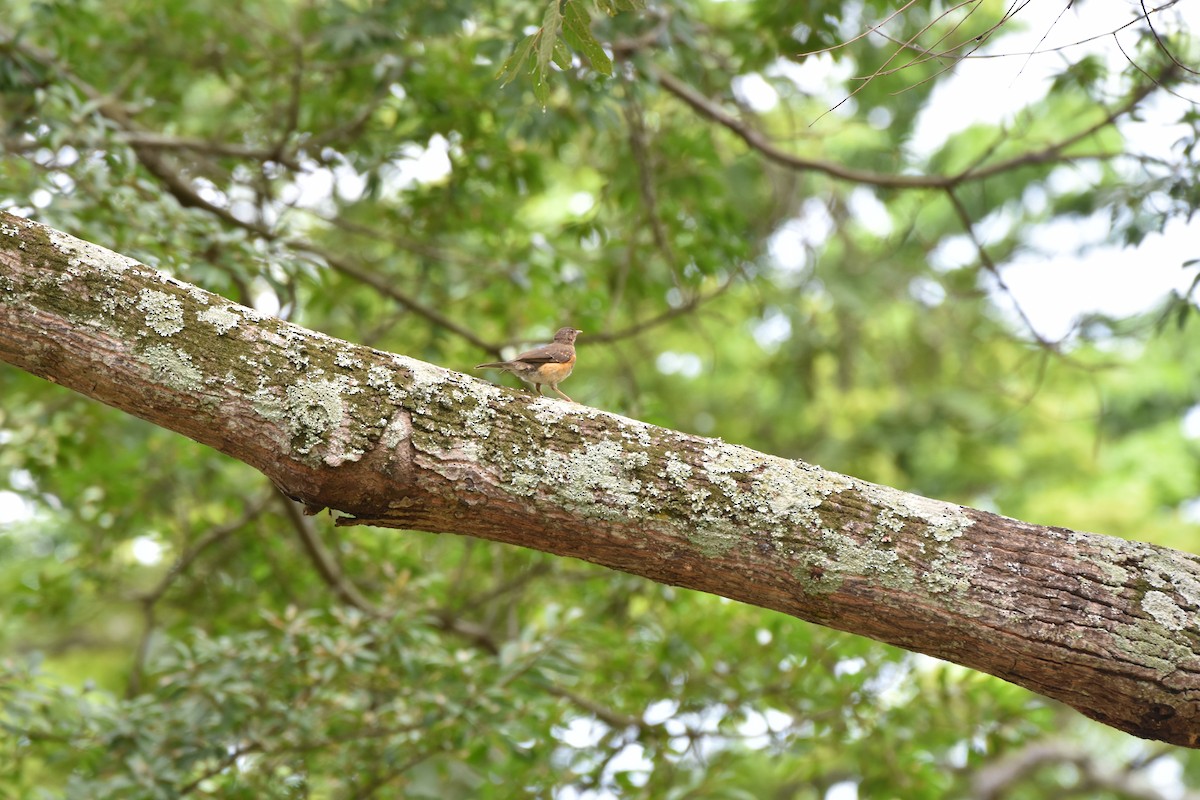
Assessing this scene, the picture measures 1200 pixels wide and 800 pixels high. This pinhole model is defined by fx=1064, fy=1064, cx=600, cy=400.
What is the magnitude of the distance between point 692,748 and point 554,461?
327 cm

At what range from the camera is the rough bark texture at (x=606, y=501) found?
93.4 inches

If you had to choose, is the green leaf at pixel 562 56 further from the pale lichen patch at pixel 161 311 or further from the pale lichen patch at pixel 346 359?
the pale lichen patch at pixel 161 311

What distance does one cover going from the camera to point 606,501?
2439mm

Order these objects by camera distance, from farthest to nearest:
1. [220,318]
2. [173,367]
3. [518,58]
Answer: [518,58], [220,318], [173,367]

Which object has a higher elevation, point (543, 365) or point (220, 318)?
point (543, 365)

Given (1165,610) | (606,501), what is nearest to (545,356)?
(606,501)

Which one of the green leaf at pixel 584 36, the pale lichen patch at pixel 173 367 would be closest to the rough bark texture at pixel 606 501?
the pale lichen patch at pixel 173 367

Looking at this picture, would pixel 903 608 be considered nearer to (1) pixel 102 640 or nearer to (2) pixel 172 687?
(2) pixel 172 687

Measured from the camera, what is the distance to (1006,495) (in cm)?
1002

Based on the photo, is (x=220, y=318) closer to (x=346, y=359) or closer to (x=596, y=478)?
(x=346, y=359)

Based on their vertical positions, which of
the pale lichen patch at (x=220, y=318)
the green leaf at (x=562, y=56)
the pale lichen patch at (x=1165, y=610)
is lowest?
the pale lichen patch at (x=1165, y=610)

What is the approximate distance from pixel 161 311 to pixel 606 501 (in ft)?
3.62

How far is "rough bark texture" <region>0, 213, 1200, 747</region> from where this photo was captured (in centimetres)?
237

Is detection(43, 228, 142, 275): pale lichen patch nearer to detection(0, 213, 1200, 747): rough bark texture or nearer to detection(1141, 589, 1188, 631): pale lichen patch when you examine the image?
detection(0, 213, 1200, 747): rough bark texture
